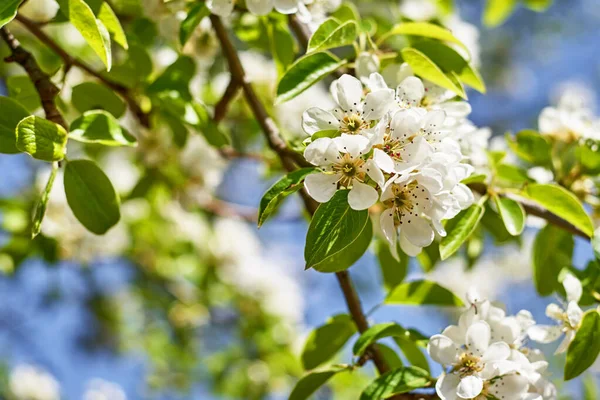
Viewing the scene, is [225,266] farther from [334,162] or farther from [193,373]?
[334,162]

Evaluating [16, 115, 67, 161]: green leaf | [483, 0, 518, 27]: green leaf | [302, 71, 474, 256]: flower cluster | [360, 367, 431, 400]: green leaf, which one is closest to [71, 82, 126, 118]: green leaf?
[16, 115, 67, 161]: green leaf

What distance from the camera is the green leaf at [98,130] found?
1.24m

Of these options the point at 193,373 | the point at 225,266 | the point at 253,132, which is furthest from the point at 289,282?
the point at 253,132

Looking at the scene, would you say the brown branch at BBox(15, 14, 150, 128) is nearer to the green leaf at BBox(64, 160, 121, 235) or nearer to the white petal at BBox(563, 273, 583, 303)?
the green leaf at BBox(64, 160, 121, 235)

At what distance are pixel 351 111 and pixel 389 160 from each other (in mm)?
156

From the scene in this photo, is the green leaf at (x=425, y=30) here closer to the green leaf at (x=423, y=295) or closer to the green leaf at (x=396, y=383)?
the green leaf at (x=423, y=295)

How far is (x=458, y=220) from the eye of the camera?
1227 millimetres

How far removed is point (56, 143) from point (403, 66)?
2.06ft

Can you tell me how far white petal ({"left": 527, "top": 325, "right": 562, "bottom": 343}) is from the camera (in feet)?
4.28

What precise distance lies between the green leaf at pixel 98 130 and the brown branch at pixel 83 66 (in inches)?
7.3

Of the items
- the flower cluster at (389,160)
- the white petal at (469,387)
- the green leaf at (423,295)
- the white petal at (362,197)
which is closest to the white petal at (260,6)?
the flower cluster at (389,160)

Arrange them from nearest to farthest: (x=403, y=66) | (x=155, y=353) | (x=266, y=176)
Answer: (x=403, y=66)
(x=266, y=176)
(x=155, y=353)

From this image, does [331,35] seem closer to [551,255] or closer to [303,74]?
[303,74]

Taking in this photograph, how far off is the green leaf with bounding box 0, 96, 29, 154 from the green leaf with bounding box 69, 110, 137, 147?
3.6 inches
